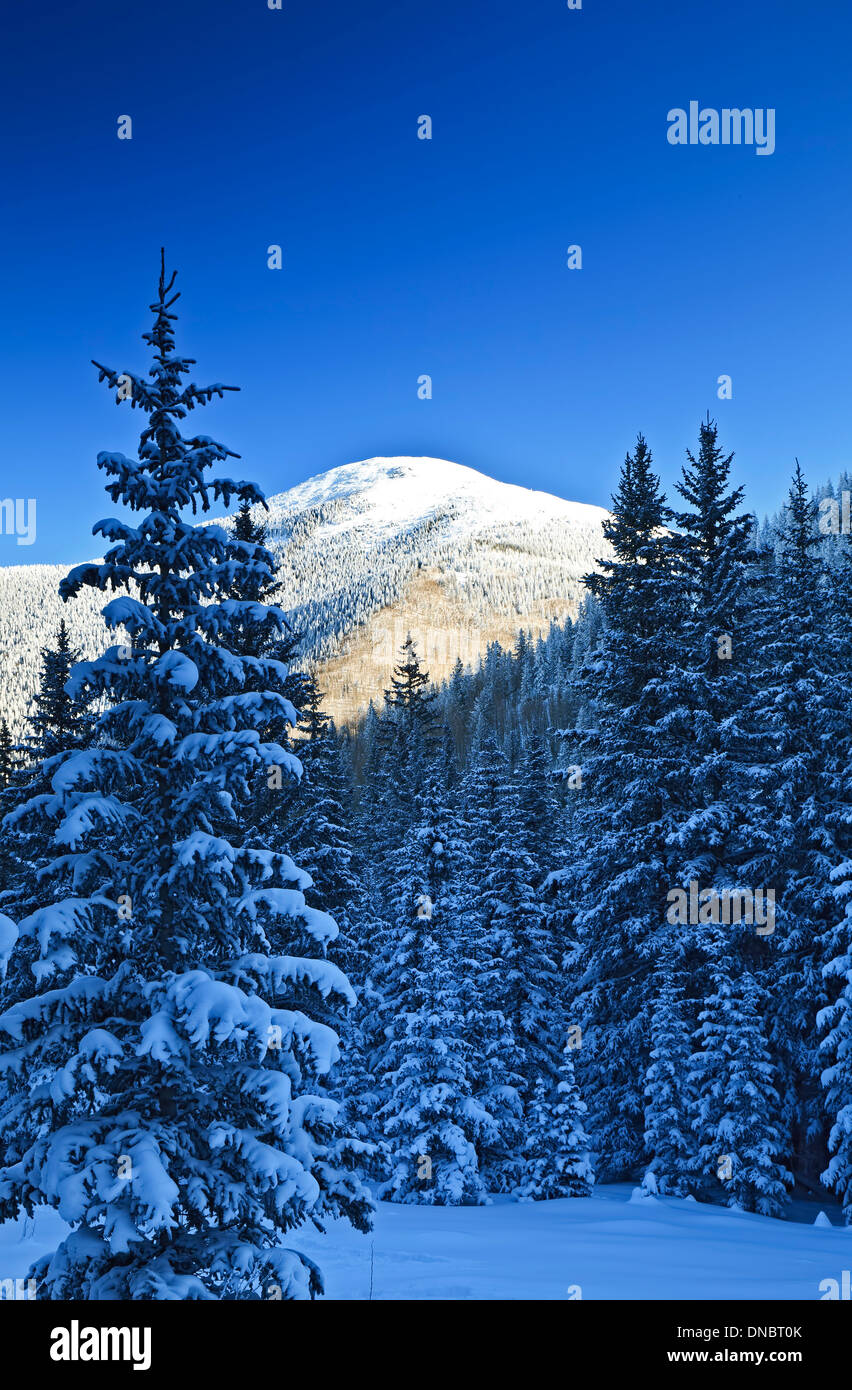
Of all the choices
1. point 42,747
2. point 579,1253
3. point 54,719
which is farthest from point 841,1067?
point 42,747

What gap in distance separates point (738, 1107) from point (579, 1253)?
7040mm

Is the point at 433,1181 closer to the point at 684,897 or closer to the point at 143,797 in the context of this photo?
the point at 684,897

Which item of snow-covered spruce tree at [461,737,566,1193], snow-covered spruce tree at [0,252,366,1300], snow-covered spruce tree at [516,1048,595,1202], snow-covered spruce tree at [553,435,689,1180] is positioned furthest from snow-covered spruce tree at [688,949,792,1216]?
snow-covered spruce tree at [0,252,366,1300]

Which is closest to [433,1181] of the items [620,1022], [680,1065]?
[620,1022]

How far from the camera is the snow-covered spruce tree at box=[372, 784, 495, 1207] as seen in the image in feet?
78.1

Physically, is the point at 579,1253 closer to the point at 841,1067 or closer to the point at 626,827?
the point at 841,1067

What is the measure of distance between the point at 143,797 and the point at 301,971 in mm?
2550

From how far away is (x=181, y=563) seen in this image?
33.1 feet

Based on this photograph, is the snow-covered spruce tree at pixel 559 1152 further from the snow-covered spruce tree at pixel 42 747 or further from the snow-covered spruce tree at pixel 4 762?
the snow-covered spruce tree at pixel 4 762

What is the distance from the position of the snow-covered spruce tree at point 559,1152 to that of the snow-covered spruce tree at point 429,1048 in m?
1.54

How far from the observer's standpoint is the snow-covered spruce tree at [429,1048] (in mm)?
23797

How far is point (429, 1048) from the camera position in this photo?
82.1ft

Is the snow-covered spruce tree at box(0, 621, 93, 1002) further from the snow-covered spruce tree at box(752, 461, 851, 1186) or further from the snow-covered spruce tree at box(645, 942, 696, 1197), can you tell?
the snow-covered spruce tree at box(752, 461, 851, 1186)

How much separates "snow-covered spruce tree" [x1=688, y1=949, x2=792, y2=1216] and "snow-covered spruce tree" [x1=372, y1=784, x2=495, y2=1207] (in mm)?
7026
